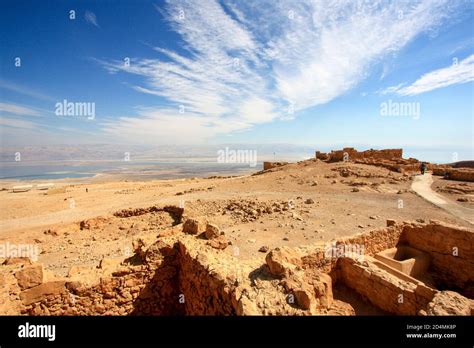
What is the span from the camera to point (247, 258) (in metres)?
9.96

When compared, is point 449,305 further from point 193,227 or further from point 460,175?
point 460,175

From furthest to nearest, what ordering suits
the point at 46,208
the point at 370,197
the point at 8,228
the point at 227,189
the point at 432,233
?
the point at 227,189 → the point at 46,208 → the point at 370,197 → the point at 8,228 → the point at 432,233

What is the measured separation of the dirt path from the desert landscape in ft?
0.47

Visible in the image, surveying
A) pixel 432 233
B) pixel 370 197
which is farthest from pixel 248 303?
pixel 370 197

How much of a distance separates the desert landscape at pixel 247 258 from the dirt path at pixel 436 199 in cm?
14

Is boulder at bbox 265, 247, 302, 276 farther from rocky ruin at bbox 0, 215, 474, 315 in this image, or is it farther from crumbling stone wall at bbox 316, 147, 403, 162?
crumbling stone wall at bbox 316, 147, 403, 162

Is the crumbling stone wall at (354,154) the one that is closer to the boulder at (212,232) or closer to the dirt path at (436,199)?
the dirt path at (436,199)

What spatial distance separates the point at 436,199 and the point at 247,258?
16.8m

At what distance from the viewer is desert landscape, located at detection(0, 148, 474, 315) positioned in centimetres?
550

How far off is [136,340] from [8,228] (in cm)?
1840

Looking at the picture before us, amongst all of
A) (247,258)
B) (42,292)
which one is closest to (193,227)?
(247,258)

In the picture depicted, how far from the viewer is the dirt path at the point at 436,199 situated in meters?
14.9

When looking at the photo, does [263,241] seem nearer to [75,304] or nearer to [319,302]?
[319,302]

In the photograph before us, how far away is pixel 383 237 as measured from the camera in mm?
9047
